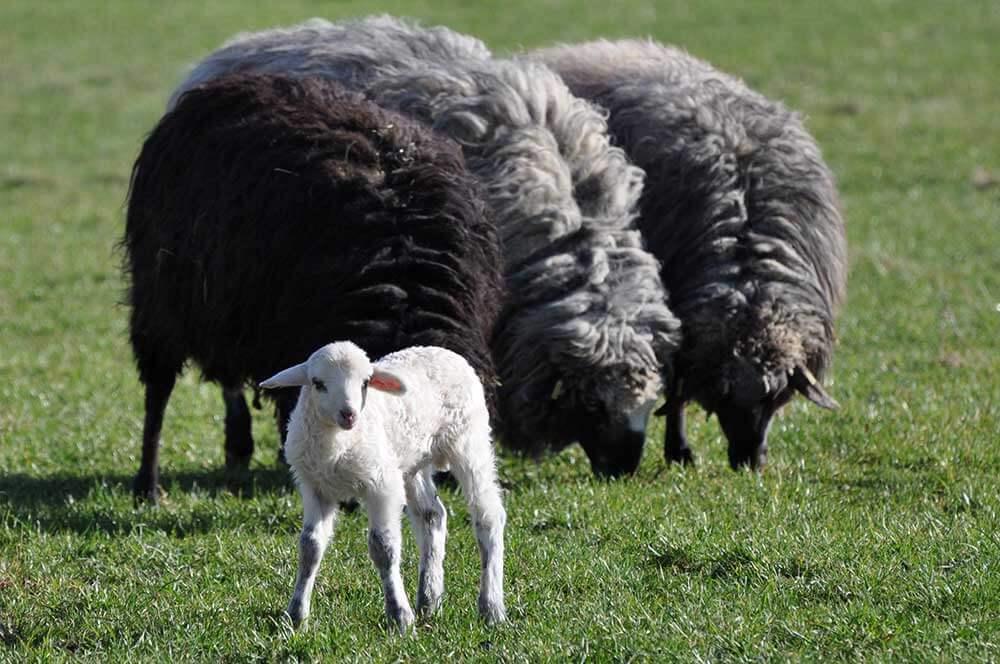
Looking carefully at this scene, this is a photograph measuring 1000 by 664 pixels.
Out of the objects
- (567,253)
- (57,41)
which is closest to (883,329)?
(567,253)

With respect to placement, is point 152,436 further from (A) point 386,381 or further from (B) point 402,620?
(A) point 386,381

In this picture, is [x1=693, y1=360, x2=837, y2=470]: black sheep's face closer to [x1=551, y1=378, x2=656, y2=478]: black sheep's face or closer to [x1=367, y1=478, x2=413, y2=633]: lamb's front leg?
[x1=551, y1=378, x2=656, y2=478]: black sheep's face

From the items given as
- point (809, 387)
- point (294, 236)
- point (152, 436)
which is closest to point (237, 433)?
point (152, 436)

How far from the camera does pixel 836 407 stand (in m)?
8.01

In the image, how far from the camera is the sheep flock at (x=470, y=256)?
539 cm

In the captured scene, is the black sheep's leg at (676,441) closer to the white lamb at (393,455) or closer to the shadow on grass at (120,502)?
the shadow on grass at (120,502)

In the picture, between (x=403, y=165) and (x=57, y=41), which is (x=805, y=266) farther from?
(x=57, y=41)

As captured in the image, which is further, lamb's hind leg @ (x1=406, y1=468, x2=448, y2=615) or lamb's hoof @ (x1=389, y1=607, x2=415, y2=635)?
lamb's hind leg @ (x1=406, y1=468, x2=448, y2=615)

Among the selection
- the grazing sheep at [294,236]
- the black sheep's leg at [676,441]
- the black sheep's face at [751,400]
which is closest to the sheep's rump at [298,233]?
the grazing sheep at [294,236]

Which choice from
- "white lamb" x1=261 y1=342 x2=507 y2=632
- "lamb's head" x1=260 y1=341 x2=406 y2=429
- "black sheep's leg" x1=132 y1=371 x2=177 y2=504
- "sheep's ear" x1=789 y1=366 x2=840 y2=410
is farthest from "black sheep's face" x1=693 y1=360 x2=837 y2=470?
"lamb's head" x1=260 y1=341 x2=406 y2=429

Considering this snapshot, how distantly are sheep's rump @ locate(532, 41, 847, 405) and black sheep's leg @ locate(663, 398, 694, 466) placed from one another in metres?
0.37

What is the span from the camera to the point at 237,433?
27.3ft

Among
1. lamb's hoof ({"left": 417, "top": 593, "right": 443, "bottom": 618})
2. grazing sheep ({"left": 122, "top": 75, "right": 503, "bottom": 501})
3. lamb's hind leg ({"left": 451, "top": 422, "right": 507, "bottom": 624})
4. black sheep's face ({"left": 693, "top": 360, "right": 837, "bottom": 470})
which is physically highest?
grazing sheep ({"left": 122, "top": 75, "right": 503, "bottom": 501})

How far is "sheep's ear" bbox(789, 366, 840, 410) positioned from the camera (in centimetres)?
789
